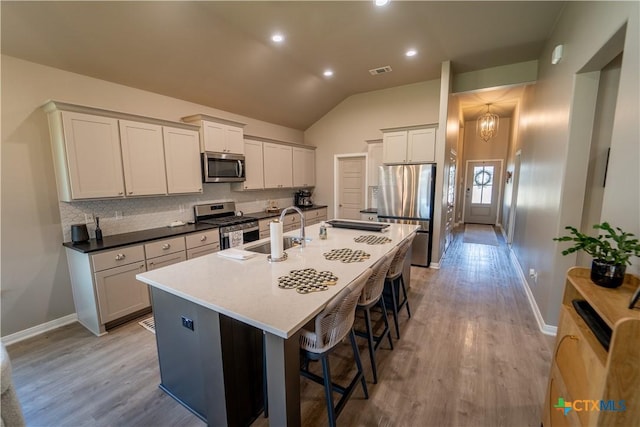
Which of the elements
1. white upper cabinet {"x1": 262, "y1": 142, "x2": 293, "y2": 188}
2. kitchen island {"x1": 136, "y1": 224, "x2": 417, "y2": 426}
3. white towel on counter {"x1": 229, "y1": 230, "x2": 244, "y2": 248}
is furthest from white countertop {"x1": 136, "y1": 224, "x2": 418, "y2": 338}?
white upper cabinet {"x1": 262, "y1": 142, "x2": 293, "y2": 188}

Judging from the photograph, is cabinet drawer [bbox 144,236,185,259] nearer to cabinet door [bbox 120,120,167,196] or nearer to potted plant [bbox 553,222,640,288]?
cabinet door [bbox 120,120,167,196]

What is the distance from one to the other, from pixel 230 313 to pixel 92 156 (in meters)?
2.65

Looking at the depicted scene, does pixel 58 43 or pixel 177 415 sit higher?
pixel 58 43

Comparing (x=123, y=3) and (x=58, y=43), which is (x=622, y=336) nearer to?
(x=123, y=3)

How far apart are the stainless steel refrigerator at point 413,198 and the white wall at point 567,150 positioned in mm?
1336

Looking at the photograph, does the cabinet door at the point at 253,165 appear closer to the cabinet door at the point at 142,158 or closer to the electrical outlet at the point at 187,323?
the cabinet door at the point at 142,158

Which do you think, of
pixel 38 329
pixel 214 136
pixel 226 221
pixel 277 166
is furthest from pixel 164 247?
pixel 277 166

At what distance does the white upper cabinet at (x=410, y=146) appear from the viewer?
4.42m

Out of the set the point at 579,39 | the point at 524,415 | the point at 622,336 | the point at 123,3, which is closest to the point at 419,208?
the point at 579,39

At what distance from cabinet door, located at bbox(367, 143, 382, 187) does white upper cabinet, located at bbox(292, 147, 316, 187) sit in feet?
4.43

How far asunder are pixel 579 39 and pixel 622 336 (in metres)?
2.63

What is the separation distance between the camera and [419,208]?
4.50 m

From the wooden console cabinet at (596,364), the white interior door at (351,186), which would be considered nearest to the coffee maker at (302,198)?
the white interior door at (351,186)

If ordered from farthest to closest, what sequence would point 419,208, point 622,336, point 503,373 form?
point 419,208 → point 503,373 → point 622,336
